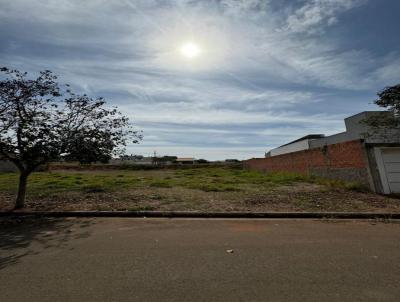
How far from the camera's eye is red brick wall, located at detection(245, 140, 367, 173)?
14891mm

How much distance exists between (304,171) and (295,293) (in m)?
20.4

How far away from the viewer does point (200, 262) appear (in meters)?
4.81

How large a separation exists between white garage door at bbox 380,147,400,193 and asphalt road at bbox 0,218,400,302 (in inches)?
272

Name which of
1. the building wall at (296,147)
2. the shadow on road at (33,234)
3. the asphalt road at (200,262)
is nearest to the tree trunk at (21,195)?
the shadow on road at (33,234)

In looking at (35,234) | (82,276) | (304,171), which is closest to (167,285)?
(82,276)

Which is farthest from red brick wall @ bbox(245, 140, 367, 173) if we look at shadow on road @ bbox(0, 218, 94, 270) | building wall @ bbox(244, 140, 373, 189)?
shadow on road @ bbox(0, 218, 94, 270)

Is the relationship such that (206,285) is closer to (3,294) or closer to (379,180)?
(3,294)

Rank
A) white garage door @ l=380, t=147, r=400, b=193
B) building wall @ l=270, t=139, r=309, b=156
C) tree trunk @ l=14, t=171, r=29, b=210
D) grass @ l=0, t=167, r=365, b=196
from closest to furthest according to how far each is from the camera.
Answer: tree trunk @ l=14, t=171, r=29, b=210 → white garage door @ l=380, t=147, r=400, b=193 → grass @ l=0, t=167, r=365, b=196 → building wall @ l=270, t=139, r=309, b=156

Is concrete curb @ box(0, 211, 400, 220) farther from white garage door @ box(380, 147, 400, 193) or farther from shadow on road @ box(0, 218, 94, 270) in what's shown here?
white garage door @ box(380, 147, 400, 193)

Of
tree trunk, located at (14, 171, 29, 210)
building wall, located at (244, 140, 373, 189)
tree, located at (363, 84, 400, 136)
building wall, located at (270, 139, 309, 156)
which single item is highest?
building wall, located at (270, 139, 309, 156)

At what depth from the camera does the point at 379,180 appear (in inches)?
534

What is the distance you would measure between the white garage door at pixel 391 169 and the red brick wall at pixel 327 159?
79 cm

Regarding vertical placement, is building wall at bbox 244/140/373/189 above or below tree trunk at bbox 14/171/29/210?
above

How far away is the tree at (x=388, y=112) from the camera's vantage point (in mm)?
14984
